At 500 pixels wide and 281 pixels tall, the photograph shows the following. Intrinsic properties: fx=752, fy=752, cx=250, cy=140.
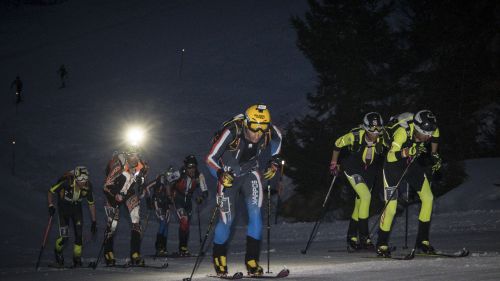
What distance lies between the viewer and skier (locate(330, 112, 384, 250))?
1403 cm

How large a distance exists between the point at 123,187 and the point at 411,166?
5549 millimetres

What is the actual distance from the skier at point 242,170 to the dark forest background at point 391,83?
1497 cm

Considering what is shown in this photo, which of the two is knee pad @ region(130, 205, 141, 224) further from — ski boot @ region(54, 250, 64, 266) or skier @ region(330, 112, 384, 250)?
skier @ region(330, 112, 384, 250)

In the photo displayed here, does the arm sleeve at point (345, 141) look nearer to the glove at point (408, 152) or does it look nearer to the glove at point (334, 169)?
the glove at point (334, 169)

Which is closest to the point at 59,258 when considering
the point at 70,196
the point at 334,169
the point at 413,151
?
the point at 70,196

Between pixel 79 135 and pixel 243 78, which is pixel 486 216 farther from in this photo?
pixel 243 78

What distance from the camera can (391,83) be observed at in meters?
30.8

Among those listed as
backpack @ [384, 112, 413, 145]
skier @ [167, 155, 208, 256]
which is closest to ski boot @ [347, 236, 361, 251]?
backpack @ [384, 112, 413, 145]

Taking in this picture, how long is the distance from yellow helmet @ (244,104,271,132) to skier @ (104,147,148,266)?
4.94 metres

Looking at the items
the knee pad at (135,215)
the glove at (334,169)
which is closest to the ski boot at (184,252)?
the knee pad at (135,215)

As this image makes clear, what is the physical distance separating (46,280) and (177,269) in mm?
2319

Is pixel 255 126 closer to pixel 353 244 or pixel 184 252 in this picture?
pixel 353 244


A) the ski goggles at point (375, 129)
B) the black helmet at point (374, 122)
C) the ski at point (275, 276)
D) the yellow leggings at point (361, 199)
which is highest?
the black helmet at point (374, 122)

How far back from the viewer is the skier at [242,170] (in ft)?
33.5
